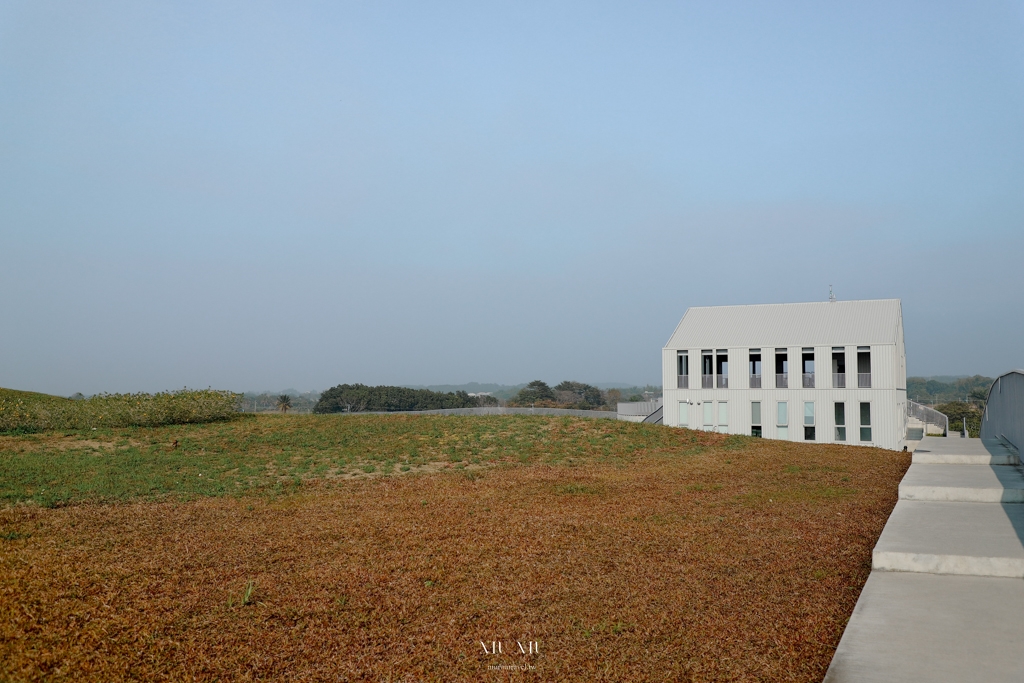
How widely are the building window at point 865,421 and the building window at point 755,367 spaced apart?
4033mm

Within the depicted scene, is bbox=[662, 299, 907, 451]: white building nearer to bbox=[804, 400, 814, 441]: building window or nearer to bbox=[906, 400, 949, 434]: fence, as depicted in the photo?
bbox=[804, 400, 814, 441]: building window

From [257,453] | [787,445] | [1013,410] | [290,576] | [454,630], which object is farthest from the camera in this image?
[787,445]

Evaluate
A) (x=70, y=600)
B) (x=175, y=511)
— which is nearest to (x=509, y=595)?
(x=70, y=600)

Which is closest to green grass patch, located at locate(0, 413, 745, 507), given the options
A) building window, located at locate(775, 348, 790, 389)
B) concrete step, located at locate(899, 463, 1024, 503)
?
concrete step, located at locate(899, 463, 1024, 503)

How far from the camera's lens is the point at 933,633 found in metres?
4.07

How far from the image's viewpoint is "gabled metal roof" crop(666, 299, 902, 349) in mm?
28203

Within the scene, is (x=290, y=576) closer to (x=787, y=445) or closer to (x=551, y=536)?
(x=551, y=536)

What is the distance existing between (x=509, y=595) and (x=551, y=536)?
7.34ft

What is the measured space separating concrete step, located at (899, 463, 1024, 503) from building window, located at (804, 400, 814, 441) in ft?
64.4

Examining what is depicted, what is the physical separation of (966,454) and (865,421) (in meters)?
18.4

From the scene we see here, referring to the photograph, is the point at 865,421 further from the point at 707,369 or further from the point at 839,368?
the point at 707,369

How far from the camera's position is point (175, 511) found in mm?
9422

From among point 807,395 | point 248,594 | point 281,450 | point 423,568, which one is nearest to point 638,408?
point 807,395

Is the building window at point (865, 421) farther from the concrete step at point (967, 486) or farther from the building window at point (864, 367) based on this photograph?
the concrete step at point (967, 486)
